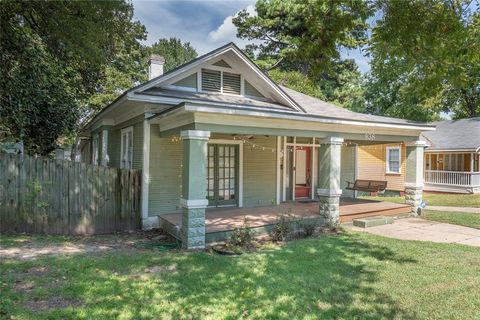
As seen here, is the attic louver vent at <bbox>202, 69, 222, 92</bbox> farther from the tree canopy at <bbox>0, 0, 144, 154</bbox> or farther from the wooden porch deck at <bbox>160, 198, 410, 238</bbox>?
the wooden porch deck at <bbox>160, 198, 410, 238</bbox>

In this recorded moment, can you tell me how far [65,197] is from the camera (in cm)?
808

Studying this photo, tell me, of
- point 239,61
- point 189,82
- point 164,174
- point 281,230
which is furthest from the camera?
point 239,61

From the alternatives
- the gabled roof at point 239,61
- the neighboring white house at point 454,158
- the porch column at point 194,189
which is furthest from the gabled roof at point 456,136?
the porch column at point 194,189

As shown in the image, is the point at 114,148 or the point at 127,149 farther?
the point at 114,148

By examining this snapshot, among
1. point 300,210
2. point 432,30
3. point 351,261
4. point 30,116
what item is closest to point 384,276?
point 351,261

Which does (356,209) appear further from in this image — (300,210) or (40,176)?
(40,176)

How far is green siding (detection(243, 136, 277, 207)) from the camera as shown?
11.0 metres

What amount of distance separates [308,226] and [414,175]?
5.13 meters

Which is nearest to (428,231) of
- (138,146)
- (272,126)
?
(272,126)

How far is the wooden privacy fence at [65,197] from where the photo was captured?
24.5ft

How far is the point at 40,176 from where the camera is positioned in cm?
777

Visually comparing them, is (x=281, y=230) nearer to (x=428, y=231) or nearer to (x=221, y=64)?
(x=428, y=231)

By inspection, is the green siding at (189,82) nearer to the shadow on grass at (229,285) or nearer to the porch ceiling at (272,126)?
the porch ceiling at (272,126)

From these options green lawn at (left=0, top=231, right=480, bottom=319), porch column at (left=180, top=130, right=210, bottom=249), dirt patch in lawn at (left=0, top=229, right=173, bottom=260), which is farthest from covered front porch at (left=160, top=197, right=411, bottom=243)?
green lawn at (left=0, top=231, right=480, bottom=319)
